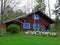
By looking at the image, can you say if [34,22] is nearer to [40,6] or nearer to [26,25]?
[26,25]

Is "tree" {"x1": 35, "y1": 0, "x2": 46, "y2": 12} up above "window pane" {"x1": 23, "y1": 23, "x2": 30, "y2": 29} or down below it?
above

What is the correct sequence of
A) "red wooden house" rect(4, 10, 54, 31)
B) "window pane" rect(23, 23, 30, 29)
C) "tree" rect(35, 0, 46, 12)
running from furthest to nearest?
1. "tree" rect(35, 0, 46, 12)
2. "window pane" rect(23, 23, 30, 29)
3. "red wooden house" rect(4, 10, 54, 31)

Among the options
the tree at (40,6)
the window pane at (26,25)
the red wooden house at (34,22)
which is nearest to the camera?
the red wooden house at (34,22)

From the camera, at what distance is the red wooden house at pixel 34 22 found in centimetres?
4775

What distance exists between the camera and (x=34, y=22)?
49562mm

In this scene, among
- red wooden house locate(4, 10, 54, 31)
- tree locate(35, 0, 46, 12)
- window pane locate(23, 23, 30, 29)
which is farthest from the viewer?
tree locate(35, 0, 46, 12)

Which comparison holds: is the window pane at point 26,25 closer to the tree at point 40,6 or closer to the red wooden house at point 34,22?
the red wooden house at point 34,22

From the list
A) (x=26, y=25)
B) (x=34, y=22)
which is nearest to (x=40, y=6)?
(x=34, y=22)

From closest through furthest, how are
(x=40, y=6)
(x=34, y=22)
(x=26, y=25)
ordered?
(x=26, y=25) → (x=34, y=22) → (x=40, y=6)

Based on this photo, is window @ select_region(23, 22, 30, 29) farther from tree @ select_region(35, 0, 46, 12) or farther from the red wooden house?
tree @ select_region(35, 0, 46, 12)

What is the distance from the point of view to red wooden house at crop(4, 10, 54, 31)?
157 ft

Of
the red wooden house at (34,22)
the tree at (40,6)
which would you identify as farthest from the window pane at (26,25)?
the tree at (40,6)

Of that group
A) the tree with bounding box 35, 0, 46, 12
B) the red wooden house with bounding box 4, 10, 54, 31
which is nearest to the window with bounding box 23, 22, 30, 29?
the red wooden house with bounding box 4, 10, 54, 31

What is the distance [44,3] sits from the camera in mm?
71250
